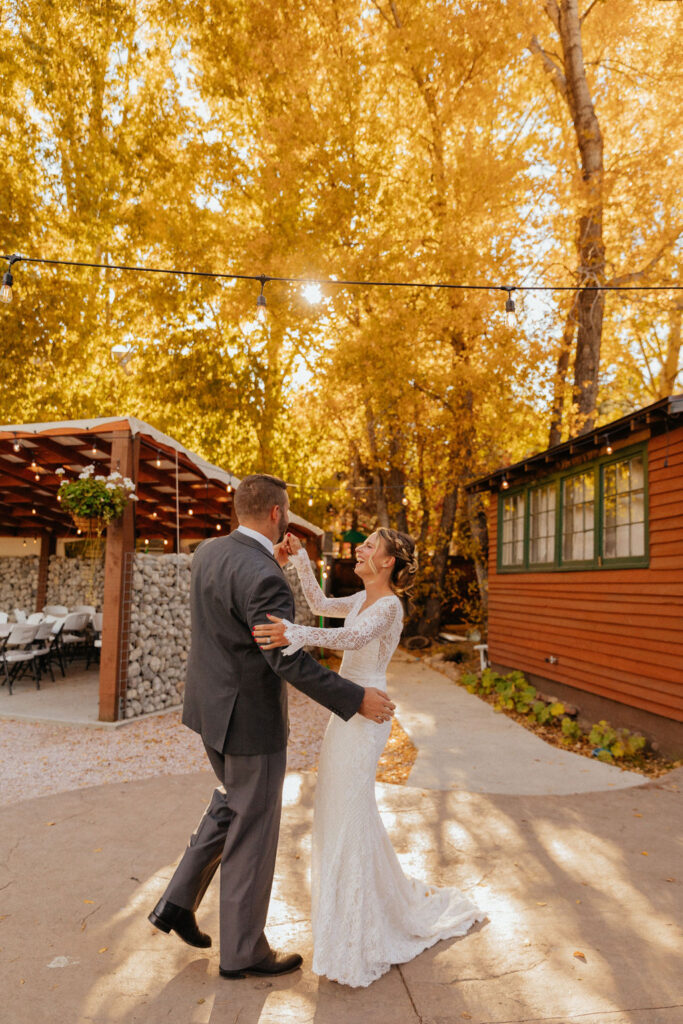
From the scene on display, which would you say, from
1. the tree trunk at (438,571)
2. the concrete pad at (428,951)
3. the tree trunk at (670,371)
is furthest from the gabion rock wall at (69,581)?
the tree trunk at (670,371)

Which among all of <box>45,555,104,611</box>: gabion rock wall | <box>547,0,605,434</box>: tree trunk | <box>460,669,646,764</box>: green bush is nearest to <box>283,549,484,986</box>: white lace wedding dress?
<box>460,669,646,764</box>: green bush

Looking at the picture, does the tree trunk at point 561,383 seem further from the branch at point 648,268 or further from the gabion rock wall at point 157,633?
the gabion rock wall at point 157,633

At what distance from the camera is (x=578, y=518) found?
8.93m

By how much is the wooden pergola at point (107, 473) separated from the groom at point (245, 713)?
222 inches

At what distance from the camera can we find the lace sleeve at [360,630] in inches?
A: 107

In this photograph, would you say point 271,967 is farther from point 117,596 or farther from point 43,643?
point 43,643

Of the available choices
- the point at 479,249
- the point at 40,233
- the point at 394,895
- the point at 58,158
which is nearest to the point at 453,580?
the point at 479,249

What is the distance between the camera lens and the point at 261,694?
2777 mm

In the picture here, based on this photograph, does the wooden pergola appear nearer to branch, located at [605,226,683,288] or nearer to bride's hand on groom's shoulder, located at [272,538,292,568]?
bride's hand on groom's shoulder, located at [272,538,292,568]

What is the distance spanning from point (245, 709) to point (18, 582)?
1591 centimetres

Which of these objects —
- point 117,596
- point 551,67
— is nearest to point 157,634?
point 117,596

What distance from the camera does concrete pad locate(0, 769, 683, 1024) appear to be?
2637 mm

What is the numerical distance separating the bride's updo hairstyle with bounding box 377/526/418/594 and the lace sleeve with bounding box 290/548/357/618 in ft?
0.92

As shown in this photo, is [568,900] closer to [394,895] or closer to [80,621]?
[394,895]
